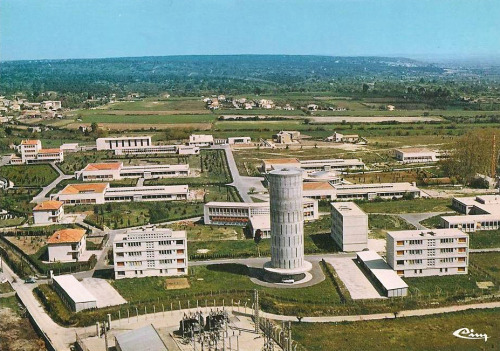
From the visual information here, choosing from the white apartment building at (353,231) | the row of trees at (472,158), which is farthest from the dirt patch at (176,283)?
the row of trees at (472,158)

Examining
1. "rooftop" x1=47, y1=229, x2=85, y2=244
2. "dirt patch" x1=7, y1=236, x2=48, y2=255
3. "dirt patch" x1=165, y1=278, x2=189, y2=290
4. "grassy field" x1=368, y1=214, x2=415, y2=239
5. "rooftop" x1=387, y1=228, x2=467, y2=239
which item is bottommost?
"dirt patch" x1=165, y1=278, x2=189, y2=290

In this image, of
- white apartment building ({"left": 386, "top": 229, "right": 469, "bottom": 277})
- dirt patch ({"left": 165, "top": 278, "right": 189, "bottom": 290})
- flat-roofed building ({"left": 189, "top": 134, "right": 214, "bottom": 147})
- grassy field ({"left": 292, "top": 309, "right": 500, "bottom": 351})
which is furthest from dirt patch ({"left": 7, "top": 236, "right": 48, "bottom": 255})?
flat-roofed building ({"left": 189, "top": 134, "right": 214, "bottom": 147})

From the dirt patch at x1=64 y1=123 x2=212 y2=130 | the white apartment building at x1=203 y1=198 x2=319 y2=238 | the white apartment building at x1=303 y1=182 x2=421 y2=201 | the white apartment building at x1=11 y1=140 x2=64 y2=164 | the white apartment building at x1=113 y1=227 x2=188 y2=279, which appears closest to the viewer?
the white apartment building at x1=113 y1=227 x2=188 y2=279

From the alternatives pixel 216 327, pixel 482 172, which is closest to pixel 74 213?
pixel 216 327

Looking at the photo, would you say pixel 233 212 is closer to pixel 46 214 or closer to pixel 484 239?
pixel 46 214

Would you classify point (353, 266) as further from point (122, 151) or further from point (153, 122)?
point (153, 122)

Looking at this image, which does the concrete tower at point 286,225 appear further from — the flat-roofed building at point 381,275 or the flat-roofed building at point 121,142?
the flat-roofed building at point 121,142

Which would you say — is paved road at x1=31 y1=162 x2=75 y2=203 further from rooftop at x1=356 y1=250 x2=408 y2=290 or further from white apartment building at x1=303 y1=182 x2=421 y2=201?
rooftop at x1=356 y1=250 x2=408 y2=290
